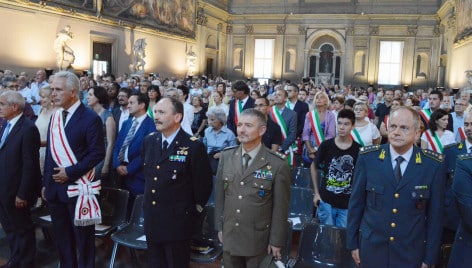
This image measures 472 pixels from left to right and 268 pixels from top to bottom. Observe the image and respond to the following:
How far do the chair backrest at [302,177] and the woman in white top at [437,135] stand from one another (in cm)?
153

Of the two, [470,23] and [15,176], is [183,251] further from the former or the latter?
[470,23]

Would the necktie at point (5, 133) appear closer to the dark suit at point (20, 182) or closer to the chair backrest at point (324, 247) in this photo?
the dark suit at point (20, 182)

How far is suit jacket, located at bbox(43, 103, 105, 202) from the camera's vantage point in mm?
3754

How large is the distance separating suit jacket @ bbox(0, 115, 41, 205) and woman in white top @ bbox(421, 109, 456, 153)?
447cm

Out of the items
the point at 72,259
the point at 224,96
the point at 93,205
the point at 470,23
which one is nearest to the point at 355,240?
the point at 93,205

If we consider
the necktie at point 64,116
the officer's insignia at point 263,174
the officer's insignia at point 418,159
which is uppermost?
the necktie at point 64,116

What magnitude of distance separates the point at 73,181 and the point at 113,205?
39.9 inches

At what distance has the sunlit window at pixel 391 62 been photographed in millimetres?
28922

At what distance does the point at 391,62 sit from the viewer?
2908 cm

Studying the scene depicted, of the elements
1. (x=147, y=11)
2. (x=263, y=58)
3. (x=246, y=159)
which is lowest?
(x=246, y=159)

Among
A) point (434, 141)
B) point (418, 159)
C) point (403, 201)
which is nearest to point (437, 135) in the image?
point (434, 141)

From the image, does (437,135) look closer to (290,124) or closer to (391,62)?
(290,124)

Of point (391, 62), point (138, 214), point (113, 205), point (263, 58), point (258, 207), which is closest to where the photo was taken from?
point (258, 207)

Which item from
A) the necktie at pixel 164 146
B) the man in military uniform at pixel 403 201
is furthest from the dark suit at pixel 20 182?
the man in military uniform at pixel 403 201
